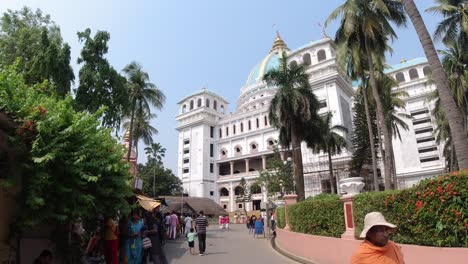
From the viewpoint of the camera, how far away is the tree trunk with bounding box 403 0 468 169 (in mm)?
8383

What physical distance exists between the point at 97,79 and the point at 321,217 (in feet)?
36.6

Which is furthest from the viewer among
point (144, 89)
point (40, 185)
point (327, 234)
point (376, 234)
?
point (144, 89)

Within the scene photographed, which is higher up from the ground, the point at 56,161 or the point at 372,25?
the point at 372,25

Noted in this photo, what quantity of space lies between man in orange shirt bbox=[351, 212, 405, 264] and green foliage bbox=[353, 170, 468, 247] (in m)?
3.80

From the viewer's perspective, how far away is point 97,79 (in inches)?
590

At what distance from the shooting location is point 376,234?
10.1 ft

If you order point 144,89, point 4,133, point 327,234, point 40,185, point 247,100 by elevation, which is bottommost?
point 327,234

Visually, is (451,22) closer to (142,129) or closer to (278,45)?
(142,129)

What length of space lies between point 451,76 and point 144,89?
75.1ft

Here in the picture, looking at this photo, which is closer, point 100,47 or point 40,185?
point 40,185

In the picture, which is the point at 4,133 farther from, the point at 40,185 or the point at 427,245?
the point at 427,245

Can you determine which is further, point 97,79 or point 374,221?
point 97,79

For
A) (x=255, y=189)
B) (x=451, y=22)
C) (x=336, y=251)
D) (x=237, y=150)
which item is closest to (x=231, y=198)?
(x=255, y=189)

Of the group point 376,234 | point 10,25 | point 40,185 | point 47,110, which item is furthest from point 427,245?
point 10,25
